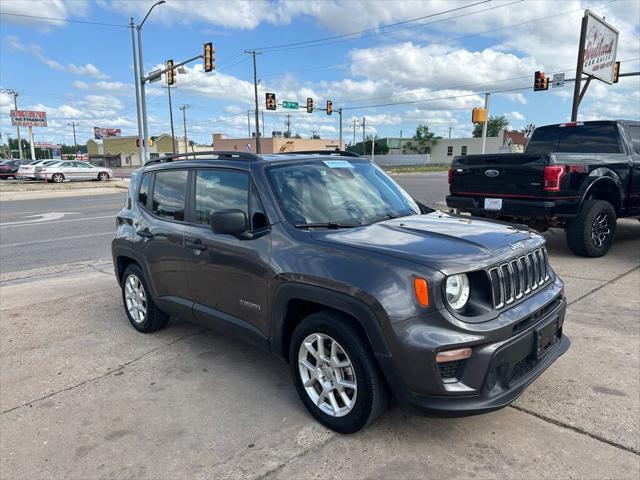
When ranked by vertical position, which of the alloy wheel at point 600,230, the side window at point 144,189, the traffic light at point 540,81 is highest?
the traffic light at point 540,81

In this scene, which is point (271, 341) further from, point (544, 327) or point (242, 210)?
point (544, 327)

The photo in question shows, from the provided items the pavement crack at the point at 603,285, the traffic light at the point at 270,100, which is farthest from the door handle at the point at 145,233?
the traffic light at the point at 270,100

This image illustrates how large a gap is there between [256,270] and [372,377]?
3.56 ft

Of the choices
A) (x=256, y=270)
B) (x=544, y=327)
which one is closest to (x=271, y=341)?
(x=256, y=270)

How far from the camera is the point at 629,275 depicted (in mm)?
6391

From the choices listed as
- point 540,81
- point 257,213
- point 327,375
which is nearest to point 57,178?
point 540,81

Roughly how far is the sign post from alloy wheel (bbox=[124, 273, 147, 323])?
15295mm

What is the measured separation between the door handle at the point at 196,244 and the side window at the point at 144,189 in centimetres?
104

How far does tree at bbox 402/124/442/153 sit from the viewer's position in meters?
89.7

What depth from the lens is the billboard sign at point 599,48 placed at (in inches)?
620

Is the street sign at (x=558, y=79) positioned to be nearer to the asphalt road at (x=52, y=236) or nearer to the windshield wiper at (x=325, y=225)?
the asphalt road at (x=52, y=236)

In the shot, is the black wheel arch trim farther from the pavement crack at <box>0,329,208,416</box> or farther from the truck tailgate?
the truck tailgate

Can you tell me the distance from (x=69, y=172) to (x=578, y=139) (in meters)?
34.5

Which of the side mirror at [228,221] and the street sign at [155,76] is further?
the street sign at [155,76]
